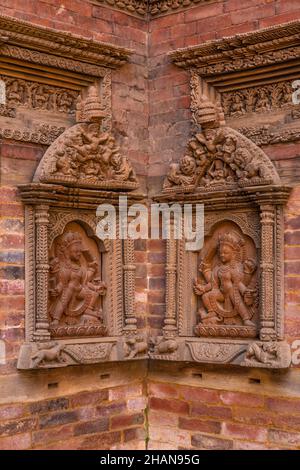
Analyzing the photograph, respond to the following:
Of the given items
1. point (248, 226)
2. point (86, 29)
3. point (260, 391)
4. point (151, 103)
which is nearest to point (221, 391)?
point (260, 391)

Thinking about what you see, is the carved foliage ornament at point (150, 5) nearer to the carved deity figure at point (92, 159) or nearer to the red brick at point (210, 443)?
the carved deity figure at point (92, 159)

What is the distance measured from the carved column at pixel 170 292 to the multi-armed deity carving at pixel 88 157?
1.99 ft

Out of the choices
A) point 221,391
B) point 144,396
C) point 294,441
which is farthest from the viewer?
point 144,396

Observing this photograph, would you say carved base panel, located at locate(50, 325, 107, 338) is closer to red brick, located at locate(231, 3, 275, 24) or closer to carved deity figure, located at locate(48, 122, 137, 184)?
carved deity figure, located at locate(48, 122, 137, 184)

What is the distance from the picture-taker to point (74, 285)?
639 cm

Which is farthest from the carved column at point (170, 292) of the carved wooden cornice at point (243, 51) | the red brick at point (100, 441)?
the carved wooden cornice at point (243, 51)

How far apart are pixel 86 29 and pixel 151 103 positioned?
87 centimetres

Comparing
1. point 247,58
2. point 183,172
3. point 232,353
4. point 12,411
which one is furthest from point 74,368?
point 247,58

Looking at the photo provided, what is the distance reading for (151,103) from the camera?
6.99 m

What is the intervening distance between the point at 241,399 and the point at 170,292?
1030 millimetres

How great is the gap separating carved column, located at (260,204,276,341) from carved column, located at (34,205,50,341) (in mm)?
1615

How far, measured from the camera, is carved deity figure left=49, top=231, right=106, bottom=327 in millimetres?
6285

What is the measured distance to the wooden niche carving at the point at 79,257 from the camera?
6070 mm

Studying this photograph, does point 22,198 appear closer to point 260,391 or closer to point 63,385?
point 63,385
